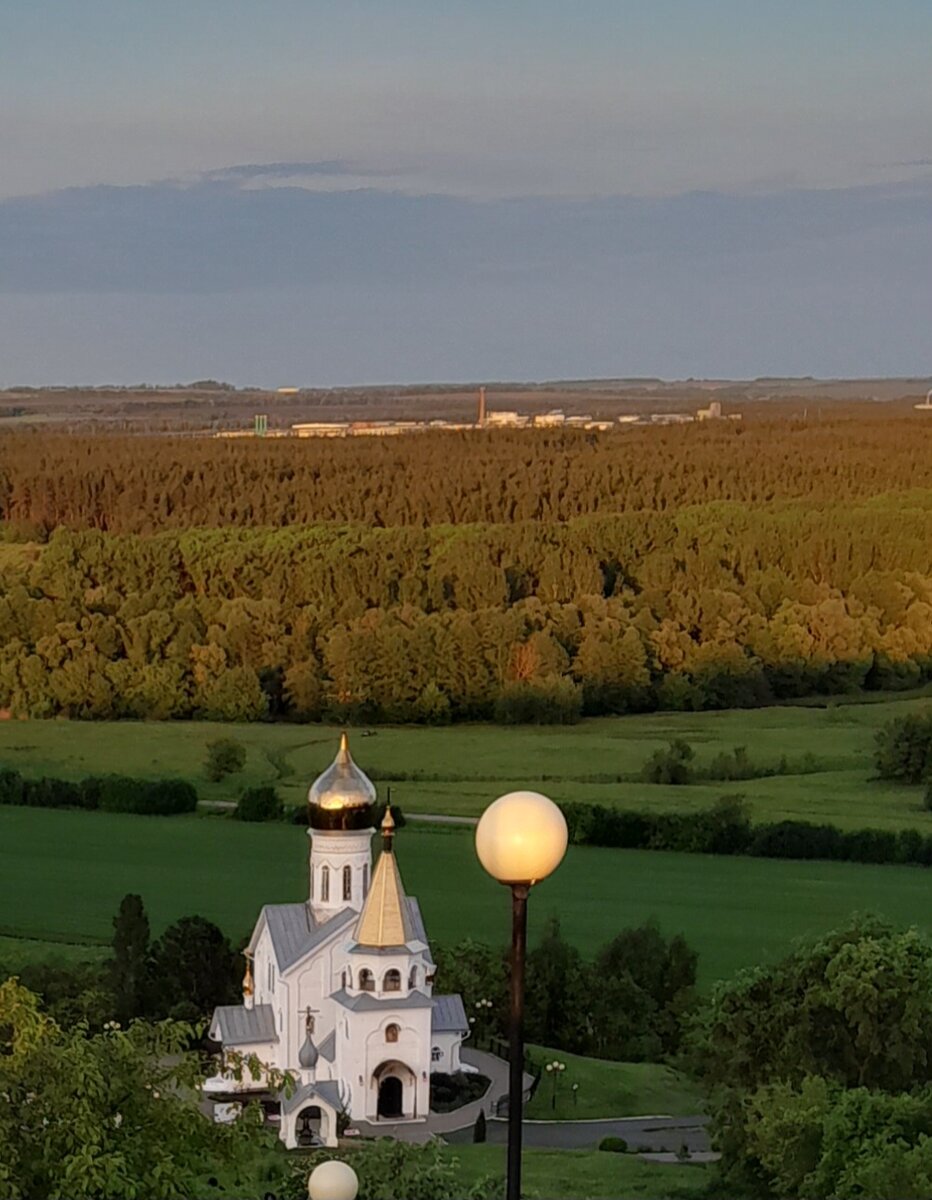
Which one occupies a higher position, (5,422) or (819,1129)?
(5,422)

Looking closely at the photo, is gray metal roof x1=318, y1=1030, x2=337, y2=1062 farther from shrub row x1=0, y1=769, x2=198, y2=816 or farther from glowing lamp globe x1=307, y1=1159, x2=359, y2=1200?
shrub row x1=0, y1=769, x2=198, y2=816

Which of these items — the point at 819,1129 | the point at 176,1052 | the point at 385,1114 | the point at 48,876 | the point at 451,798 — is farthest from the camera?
the point at 451,798

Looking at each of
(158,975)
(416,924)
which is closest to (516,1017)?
(416,924)

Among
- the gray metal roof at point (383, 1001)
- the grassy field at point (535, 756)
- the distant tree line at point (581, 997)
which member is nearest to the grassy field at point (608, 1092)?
the distant tree line at point (581, 997)

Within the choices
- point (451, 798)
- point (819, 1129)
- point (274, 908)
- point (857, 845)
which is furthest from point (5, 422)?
point (819, 1129)

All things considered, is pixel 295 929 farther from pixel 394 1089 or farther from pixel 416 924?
pixel 394 1089

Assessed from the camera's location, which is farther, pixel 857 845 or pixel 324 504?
pixel 324 504

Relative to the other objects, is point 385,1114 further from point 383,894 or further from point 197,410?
point 197,410

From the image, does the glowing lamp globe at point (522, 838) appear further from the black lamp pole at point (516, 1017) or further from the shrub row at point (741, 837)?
the shrub row at point (741, 837)

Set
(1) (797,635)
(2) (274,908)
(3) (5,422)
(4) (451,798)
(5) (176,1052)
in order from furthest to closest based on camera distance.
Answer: (3) (5,422) → (1) (797,635) → (4) (451,798) → (2) (274,908) → (5) (176,1052)
